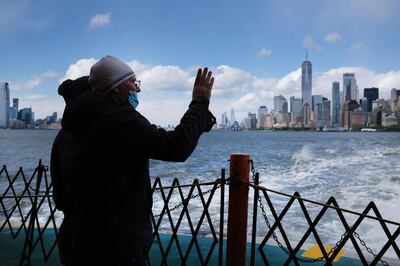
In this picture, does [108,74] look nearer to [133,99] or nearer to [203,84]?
[133,99]

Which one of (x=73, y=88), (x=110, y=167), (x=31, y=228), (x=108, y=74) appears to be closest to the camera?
(x=110, y=167)

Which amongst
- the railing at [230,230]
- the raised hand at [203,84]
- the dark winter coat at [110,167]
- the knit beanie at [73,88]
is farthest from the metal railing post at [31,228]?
the raised hand at [203,84]

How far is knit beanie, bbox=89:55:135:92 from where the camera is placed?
2.06 m

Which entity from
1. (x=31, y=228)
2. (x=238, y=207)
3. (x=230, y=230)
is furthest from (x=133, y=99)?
(x=31, y=228)

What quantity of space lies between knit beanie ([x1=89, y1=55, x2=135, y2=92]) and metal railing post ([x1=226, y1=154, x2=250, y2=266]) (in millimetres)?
2217

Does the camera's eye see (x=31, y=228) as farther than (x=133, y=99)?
Yes

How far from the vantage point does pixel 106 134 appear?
1.89 metres

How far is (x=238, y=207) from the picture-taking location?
4.13 metres

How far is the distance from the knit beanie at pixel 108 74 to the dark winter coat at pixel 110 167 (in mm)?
76

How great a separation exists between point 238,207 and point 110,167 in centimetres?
243

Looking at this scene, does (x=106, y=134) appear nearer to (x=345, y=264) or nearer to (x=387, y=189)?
(x=345, y=264)

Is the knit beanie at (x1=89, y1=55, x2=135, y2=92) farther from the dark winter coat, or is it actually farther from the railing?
the railing

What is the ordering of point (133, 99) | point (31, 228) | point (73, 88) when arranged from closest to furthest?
point (133, 99) → point (73, 88) → point (31, 228)

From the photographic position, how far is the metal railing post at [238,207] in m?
4.09
